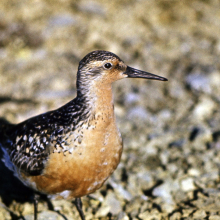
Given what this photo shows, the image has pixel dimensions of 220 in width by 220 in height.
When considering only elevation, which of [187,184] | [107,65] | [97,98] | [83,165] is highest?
[107,65]

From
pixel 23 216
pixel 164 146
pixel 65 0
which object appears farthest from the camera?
pixel 65 0

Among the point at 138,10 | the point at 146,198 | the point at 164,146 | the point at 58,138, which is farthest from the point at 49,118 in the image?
the point at 138,10

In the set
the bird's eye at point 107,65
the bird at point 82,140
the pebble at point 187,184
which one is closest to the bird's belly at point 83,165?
the bird at point 82,140

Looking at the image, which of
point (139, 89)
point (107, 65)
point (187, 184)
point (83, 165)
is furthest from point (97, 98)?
point (139, 89)

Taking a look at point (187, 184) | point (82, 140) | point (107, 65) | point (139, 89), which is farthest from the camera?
point (139, 89)

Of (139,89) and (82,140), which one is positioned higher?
(139,89)

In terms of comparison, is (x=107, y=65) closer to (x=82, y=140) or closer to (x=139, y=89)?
(x=82, y=140)

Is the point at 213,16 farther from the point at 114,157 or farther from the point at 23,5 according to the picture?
the point at 114,157

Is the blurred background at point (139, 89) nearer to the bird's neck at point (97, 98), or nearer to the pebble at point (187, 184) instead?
the pebble at point (187, 184)
